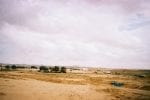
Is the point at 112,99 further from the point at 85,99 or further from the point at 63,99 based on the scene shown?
the point at 63,99

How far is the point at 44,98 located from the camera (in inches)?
440

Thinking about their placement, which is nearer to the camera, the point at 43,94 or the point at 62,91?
the point at 43,94

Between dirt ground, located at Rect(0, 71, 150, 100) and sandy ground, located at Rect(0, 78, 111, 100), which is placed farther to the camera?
dirt ground, located at Rect(0, 71, 150, 100)

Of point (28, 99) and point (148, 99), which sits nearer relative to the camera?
point (28, 99)

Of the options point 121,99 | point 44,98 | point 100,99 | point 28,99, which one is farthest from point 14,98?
point 121,99

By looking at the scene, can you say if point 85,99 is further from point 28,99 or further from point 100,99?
point 28,99

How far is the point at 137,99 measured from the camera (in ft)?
43.3

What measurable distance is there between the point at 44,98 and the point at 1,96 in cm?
230

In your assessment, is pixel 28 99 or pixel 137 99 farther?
pixel 137 99

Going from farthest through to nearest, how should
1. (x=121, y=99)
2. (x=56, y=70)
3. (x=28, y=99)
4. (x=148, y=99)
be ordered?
(x=56, y=70), (x=148, y=99), (x=121, y=99), (x=28, y=99)

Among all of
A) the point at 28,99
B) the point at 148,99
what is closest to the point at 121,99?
the point at 148,99

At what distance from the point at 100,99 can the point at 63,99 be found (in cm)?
253

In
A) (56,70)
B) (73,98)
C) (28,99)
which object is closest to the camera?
(28,99)

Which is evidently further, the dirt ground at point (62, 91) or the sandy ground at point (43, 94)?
the dirt ground at point (62, 91)
